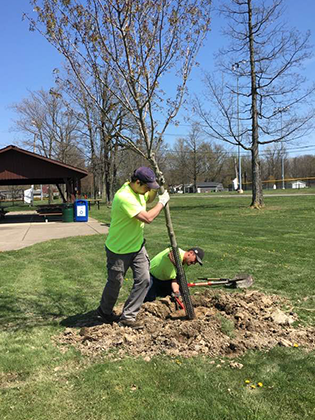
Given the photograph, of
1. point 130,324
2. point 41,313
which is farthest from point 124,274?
point 41,313

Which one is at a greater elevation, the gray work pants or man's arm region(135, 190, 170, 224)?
man's arm region(135, 190, 170, 224)

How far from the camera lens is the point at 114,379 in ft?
10.3

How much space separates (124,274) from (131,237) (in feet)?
1.40

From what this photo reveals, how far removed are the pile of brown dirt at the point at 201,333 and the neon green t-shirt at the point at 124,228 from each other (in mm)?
894

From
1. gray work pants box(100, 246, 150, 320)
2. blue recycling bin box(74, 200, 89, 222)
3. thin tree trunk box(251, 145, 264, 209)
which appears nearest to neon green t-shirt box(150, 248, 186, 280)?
gray work pants box(100, 246, 150, 320)

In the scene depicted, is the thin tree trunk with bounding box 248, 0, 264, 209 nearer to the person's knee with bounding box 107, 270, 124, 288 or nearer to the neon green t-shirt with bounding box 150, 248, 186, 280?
the neon green t-shirt with bounding box 150, 248, 186, 280

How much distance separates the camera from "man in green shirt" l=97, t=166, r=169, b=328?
12.8ft

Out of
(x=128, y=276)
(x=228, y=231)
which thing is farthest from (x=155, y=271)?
(x=228, y=231)

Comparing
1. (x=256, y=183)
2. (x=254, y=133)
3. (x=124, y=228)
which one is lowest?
(x=124, y=228)

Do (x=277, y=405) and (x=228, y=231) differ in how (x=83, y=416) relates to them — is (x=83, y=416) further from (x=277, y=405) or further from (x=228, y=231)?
(x=228, y=231)

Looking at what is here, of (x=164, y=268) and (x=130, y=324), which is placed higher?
(x=164, y=268)

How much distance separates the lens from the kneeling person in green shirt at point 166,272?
202 inches

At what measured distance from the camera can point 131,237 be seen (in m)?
4.07

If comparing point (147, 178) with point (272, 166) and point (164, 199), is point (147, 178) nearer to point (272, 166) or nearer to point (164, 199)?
point (164, 199)
